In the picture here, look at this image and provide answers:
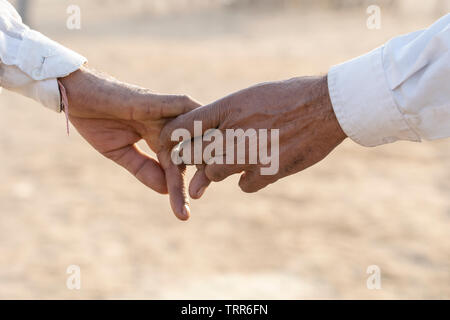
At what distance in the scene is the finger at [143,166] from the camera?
2418 mm

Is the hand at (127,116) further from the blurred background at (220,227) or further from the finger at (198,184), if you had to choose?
the blurred background at (220,227)

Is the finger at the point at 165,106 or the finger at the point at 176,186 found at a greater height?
the finger at the point at 165,106

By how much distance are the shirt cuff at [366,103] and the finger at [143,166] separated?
733 mm

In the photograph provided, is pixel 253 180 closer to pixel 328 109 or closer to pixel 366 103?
pixel 328 109

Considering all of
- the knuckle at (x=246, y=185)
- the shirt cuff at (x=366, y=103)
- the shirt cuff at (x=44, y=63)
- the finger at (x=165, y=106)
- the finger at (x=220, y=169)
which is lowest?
the knuckle at (x=246, y=185)

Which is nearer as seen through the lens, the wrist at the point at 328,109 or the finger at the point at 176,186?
the wrist at the point at 328,109

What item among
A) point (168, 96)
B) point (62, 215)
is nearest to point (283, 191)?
point (62, 215)

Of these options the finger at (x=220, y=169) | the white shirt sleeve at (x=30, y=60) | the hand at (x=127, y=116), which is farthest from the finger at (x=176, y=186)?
the white shirt sleeve at (x=30, y=60)

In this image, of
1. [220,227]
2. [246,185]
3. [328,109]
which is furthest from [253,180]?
[220,227]

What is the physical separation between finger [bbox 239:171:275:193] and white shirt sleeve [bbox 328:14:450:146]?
1.14 feet

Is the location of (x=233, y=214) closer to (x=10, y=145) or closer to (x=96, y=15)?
(x=10, y=145)

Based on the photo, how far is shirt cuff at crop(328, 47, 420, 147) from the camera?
1.97 m

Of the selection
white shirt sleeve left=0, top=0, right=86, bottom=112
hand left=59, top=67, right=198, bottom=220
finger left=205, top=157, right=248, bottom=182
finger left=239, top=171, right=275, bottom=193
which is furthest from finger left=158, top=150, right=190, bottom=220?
white shirt sleeve left=0, top=0, right=86, bottom=112

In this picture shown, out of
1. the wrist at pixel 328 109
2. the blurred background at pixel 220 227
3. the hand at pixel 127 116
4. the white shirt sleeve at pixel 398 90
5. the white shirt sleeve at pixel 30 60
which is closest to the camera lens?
the white shirt sleeve at pixel 398 90
